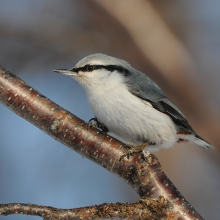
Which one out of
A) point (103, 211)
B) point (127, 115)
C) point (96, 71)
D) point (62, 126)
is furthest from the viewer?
point (96, 71)

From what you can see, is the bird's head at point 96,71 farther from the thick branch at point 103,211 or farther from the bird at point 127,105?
the thick branch at point 103,211

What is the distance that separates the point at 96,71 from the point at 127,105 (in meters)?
0.25

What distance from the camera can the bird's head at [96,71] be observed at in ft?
6.72

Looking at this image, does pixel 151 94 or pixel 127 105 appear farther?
pixel 151 94

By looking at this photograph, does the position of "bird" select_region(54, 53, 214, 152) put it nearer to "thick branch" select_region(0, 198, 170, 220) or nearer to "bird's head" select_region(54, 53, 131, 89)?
"bird's head" select_region(54, 53, 131, 89)

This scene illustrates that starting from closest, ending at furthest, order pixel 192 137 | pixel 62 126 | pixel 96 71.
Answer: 1. pixel 62 126
2. pixel 96 71
3. pixel 192 137

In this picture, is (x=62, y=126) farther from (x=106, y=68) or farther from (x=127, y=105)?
(x=106, y=68)

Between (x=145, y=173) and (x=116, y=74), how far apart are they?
2.54 feet

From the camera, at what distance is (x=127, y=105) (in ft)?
6.33

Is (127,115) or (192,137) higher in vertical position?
(192,137)

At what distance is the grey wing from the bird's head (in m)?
0.05

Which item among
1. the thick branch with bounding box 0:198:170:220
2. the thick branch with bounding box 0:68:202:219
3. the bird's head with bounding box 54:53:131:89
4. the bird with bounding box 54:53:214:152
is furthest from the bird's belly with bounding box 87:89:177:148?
the thick branch with bounding box 0:198:170:220

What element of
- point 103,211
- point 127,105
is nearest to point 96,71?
point 127,105

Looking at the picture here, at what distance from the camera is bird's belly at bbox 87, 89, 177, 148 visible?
6.31 feet
